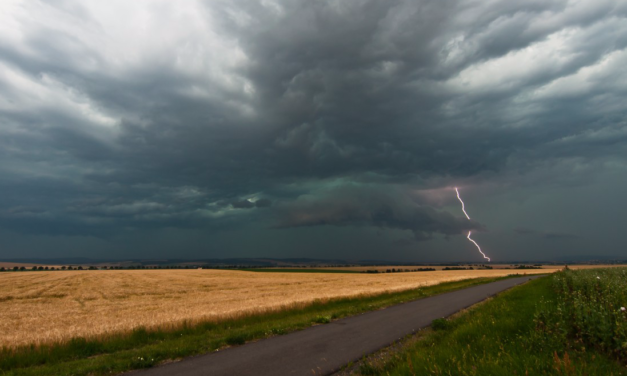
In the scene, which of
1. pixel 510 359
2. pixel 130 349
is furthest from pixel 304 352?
pixel 130 349

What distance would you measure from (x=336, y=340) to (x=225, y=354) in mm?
4176

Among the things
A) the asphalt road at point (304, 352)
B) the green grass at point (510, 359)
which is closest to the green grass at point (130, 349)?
the asphalt road at point (304, 352)

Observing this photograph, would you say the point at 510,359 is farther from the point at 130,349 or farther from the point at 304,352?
the point at 130,349

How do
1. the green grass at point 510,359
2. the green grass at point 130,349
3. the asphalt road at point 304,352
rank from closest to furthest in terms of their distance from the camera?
the green grass at point 510,359 < the asphalt road at point 304,352 < the green grass at point 130,349

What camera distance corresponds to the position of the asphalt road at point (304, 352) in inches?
370

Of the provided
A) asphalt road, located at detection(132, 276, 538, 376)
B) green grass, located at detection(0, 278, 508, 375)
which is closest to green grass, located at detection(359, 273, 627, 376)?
asphalt road, located at detection(132, 276, 538, 376)

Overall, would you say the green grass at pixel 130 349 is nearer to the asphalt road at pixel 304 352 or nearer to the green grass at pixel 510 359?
the asphalt road at pixel 304 352

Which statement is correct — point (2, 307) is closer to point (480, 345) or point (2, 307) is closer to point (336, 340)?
point (336, 340)

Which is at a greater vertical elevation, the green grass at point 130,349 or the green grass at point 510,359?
the green grass at point 510,359

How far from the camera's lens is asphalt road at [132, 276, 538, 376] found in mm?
9391

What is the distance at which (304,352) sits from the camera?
437 inches

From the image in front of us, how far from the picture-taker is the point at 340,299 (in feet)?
90.0

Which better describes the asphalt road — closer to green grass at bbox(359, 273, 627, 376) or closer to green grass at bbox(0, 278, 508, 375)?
green grass at bbox(0, 278, 508, 375)

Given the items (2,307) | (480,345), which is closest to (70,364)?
(480,345)
